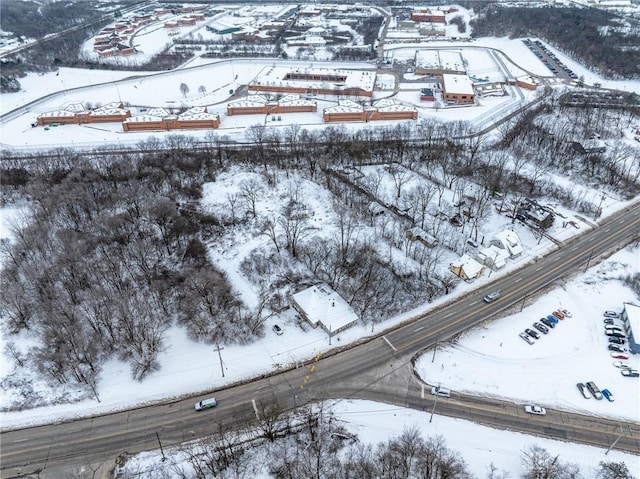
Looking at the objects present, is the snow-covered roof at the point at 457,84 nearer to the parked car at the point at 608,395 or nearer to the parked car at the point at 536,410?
the parked car at the point at 608,395

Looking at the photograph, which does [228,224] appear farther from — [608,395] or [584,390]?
[608,395]

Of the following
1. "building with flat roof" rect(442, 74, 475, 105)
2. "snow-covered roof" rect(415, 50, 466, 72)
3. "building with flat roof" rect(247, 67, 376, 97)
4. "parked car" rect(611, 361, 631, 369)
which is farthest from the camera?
"snow-covered roof" rect(415, 50, 466, 72)

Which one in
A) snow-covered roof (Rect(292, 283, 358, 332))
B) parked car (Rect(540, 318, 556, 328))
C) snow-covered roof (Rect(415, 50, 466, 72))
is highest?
snow-covered roof (Rect(415, 50, 466, 72))

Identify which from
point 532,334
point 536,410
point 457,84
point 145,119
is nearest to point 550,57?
point 457,84

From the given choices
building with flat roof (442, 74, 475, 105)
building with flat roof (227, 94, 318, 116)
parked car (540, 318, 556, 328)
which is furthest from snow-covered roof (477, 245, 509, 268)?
building with flat roof (442, 74, 475, 105)

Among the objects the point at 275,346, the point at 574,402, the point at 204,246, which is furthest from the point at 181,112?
the point at 574,402

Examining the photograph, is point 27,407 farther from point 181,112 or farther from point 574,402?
point 181,112

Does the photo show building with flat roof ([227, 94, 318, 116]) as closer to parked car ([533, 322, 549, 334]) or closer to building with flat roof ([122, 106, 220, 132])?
building with flat roof ([122, 106, 220, 132])
